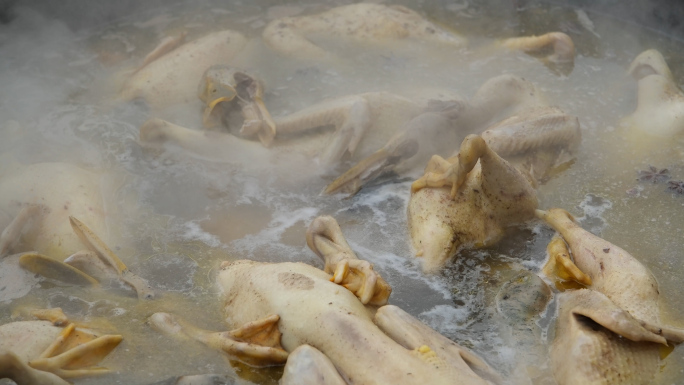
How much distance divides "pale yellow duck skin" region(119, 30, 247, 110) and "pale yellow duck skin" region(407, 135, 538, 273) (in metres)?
2.36

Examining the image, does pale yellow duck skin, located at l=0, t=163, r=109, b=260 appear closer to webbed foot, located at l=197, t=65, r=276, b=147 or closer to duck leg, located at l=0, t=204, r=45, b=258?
duck leg, located at l=0, t=204, r=45, b=258

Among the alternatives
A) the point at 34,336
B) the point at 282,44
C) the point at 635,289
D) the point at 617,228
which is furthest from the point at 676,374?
Result: the point at 282,44

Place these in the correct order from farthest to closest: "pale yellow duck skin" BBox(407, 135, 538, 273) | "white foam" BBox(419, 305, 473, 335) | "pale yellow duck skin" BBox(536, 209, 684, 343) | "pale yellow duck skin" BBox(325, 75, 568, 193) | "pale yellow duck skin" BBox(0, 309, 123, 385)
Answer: "pale yellow duck skin" BBox(325, 75, 568, 193), "pale yellow duck skin" BBox(407, 135, 538, 273), "white foam" BBox(419, 305, 473, 335), "pale yellow duck skin" BBox(536, 209, 684, 343), "pale yellow duck skin" BBox(0, 309, 123, 385)

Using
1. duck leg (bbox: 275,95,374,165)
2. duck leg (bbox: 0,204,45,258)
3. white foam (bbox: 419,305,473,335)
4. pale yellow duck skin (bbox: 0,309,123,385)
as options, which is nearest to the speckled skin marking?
white foam (bbox: 419,305,473,335)

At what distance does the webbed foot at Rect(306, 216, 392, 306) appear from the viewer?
132 inches

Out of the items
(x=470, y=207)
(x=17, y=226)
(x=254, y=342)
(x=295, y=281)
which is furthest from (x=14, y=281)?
(x=470, y=207)

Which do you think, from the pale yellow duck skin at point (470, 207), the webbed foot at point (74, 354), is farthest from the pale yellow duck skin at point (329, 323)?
the pale yellow duck skin at point (470, 207)

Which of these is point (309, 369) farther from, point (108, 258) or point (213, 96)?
point (213, 96)

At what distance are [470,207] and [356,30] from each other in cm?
280

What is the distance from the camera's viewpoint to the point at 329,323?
3.03 m

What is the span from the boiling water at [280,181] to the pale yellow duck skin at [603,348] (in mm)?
150

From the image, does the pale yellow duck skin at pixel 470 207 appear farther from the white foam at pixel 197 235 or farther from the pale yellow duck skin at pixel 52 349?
the pale yellow duck skin at pixel 52 349

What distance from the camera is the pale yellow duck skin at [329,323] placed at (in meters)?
2.82

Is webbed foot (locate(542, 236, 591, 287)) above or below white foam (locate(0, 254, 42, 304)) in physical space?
below
